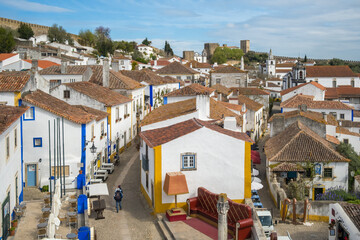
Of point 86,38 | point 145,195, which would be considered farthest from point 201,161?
point 86,38

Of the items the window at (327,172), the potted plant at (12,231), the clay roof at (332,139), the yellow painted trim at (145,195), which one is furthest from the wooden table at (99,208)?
the clay roof at (332,139)

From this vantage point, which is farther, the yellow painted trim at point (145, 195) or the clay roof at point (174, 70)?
the clay roof at point (174, 70)

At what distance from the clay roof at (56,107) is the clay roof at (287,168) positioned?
12.7m

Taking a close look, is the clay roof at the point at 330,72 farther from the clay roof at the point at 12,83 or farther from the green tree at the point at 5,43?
the clay roof at the point at 12,83

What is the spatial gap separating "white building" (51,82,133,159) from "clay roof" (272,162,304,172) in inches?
504

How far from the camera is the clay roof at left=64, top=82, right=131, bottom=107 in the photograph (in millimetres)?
31891

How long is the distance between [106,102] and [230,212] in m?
17.7

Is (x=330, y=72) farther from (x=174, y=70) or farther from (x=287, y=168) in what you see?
(x=287, y=168)

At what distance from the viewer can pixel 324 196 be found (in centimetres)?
2623

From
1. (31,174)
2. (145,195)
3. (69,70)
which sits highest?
(69,70)

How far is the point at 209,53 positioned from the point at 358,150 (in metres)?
126

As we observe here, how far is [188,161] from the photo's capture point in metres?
19.3

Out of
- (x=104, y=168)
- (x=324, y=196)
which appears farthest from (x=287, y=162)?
(x=104, y=168)

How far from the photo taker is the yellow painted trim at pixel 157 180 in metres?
19.0
